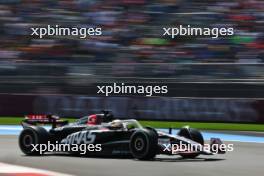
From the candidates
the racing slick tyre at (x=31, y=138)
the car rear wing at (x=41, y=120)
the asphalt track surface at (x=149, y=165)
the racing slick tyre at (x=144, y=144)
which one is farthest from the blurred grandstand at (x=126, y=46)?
the racing slick tyre at (x=144, y=144)

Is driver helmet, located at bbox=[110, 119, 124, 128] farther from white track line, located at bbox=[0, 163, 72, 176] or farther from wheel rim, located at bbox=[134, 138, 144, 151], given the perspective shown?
white track line, located at bbox=[0, 163, 72, 176]

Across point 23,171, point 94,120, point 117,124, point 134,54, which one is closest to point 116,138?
point 117,124

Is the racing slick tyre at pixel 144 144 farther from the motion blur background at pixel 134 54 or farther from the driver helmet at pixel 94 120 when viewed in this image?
the motion blur background at pixel 134 54

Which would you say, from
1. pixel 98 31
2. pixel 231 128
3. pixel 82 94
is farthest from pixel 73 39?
pixel 231 128

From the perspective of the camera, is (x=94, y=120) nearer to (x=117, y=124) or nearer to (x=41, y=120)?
(x=117, y=124)

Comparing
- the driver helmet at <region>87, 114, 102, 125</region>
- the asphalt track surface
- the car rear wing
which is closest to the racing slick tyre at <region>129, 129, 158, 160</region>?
the asphalt track surface

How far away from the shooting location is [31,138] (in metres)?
9.28

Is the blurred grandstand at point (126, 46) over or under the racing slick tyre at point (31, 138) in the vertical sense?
over

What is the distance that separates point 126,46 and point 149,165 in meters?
11.0

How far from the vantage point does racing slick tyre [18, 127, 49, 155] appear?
30.2 ft

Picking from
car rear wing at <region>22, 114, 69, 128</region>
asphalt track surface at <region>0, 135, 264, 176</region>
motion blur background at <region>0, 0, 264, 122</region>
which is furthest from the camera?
motion blur background at <region>0, 0, 264, 122</region>

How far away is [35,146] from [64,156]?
1.47 feet

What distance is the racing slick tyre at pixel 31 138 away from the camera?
9.20 meters

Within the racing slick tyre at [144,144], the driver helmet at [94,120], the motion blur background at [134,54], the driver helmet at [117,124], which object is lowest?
the racing slick tyre at [144,144]
